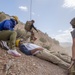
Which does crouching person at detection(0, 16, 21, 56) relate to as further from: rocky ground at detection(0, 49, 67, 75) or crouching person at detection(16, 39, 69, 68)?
crouching person at detection(16, 39, 69, 68)

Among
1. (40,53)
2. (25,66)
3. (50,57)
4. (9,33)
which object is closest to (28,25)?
(40,53)

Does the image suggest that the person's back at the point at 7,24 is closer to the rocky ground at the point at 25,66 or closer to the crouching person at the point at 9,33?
the crouching person at the point at 9,33

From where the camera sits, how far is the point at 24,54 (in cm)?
971

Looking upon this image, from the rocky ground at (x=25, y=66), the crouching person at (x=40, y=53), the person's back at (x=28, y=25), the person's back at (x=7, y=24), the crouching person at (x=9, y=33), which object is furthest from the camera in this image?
the person's back at (x=28, y=25)

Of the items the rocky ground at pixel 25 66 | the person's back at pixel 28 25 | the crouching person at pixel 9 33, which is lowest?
the rocky ground at pixel 25 66

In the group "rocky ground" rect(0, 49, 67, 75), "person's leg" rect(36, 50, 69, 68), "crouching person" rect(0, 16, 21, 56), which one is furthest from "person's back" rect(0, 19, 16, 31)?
"person's leg" rect(36, 50, 69, 68)

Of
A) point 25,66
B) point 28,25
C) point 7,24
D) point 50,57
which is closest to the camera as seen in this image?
point 25,66

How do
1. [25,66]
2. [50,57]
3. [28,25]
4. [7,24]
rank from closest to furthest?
[25,66]
[7,24]
[50,57]
[28,25]

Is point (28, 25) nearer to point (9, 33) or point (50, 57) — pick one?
point (50, 57)

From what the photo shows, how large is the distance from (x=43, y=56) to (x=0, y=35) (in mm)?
1848

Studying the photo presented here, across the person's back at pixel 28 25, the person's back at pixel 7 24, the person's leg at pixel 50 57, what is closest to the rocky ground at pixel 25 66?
the person's leg at pixel 50 57

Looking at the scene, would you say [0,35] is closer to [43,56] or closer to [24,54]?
[24,54]

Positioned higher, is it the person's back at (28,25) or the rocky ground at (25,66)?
the person's back at (28,25)

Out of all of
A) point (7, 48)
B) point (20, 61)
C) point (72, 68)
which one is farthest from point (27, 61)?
point (72, 68)
